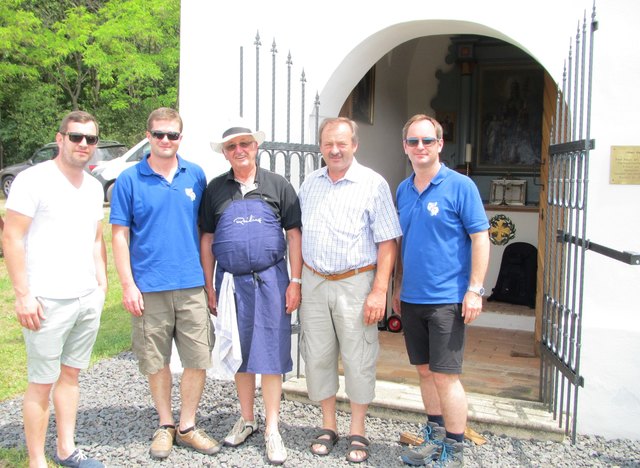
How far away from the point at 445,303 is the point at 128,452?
1999 mm

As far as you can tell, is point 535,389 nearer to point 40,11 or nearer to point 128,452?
point 128,452

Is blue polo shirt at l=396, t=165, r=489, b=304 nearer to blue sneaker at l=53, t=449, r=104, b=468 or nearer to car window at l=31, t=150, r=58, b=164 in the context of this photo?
blue sneaker at l=53, t=449, r=104, b=468

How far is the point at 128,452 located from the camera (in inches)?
143

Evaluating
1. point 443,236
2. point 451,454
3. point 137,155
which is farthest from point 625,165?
point 137,155

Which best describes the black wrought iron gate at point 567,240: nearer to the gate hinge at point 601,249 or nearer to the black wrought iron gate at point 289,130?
the gate hinge at point 601,249

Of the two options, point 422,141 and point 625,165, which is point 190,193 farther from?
point 625,165

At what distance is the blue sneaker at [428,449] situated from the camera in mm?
3408

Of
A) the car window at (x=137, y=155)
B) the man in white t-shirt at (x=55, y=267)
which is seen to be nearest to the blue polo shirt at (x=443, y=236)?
the man in white t-shirt at (x=55, y=267)

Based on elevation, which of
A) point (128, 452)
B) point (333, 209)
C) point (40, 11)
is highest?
point (40, 11)

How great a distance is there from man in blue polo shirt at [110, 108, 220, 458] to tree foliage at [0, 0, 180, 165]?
15.7 metres

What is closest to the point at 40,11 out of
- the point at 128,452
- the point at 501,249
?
the point at 501,249

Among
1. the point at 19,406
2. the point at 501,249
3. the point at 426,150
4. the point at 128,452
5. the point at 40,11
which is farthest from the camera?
the point at 40,11

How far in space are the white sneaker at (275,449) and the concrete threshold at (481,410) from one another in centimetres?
74

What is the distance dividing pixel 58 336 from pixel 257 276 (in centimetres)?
105
